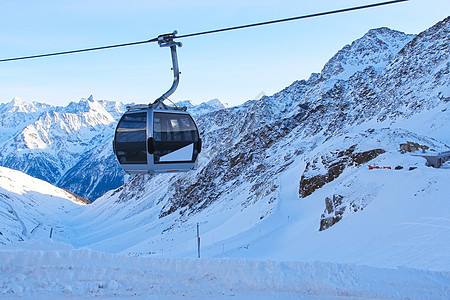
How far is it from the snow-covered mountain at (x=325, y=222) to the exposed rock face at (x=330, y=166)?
0.11 metres

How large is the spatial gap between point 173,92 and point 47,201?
197503 millimetres

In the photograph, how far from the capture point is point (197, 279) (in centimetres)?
856

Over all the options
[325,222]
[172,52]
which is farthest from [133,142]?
[325,222]

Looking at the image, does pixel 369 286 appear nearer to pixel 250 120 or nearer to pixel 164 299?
pixel 164 299

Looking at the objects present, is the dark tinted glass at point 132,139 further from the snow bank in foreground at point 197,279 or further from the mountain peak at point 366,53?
the mountain peak at point 366,53

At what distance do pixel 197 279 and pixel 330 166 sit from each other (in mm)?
22398

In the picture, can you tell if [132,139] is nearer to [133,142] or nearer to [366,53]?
[133,142]

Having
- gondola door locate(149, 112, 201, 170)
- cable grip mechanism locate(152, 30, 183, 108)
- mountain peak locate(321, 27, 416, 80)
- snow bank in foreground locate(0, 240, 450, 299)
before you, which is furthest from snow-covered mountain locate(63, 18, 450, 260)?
cable grip mechanism locate(152, 30, 183, 108)

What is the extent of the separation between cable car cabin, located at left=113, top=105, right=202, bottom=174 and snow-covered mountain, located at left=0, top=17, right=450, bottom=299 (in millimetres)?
3116

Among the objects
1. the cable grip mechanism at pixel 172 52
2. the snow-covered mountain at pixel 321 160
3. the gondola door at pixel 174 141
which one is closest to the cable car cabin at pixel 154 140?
the gondola door at pixel 174 141

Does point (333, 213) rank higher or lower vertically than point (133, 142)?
lower

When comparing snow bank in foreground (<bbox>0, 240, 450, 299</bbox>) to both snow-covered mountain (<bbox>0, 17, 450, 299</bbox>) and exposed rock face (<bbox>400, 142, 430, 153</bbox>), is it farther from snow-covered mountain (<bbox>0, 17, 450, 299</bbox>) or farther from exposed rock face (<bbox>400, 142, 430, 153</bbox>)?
exposed rock face (<bbox>400, 142, 430, 153</bbox>)

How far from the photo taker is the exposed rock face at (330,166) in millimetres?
26953

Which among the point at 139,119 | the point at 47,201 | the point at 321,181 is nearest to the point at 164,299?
the point at 139,119
